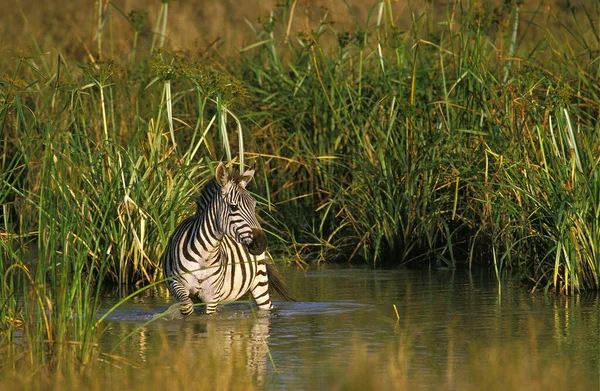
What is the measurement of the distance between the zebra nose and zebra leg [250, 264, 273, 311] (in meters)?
0.83

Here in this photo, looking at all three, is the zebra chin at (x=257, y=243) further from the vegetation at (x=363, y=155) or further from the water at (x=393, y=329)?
the vegetation at (x=363, y=155)

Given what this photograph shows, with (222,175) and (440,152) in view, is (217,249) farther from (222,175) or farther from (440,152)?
(440,152)

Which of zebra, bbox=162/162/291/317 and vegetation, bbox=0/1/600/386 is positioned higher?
vegetation, bbox=0/1/600/386

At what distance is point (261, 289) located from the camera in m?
9.09

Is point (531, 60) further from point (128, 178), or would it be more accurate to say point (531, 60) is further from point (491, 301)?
point (128, 178)

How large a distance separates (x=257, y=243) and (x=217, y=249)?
0.64 m

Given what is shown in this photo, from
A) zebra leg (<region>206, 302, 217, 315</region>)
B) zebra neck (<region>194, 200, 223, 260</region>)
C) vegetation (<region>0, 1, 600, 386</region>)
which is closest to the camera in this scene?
zebra neck (<region>194, 200, 223, 260</region>)

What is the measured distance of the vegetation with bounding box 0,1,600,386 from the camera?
30.4 ft

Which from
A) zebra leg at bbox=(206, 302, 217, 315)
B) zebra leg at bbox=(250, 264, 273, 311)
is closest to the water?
zebra leg at bbox=(206, 302, 217, 315)

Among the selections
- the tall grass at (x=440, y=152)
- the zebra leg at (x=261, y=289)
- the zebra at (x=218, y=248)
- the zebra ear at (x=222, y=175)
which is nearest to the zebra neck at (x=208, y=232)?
the zebra at (x=218, y=248)

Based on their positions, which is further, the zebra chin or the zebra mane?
the zebra mane

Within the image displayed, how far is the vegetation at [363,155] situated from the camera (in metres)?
9.26

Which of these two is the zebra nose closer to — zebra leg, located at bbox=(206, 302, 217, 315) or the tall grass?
zebra leg, located at bbox=(206, 302, 217, 315)

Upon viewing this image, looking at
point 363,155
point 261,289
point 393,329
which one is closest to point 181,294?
point 261,289
